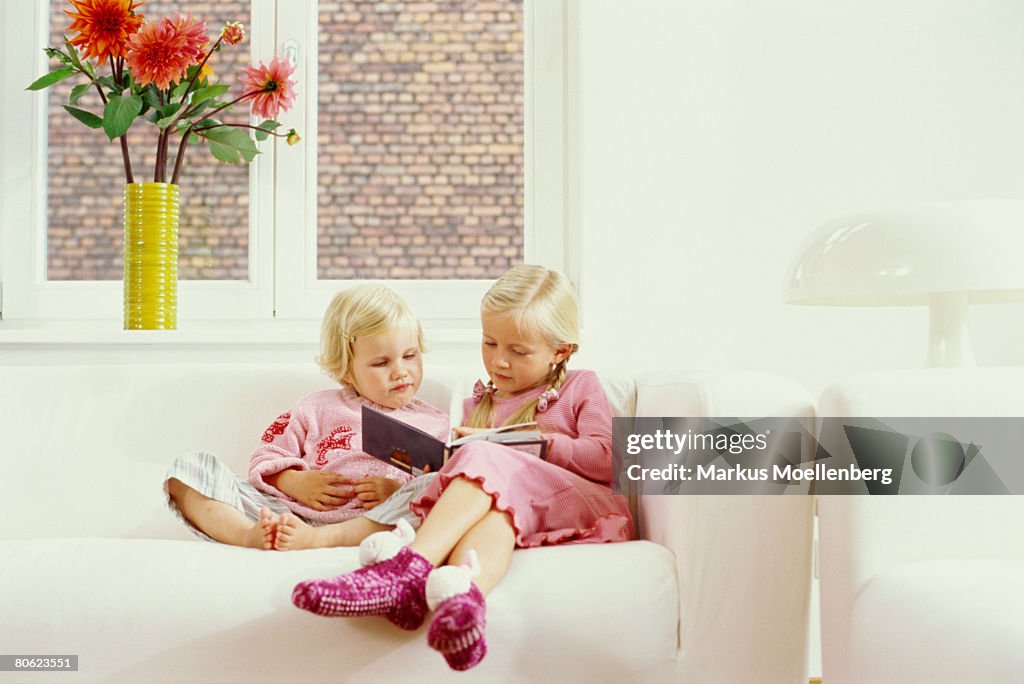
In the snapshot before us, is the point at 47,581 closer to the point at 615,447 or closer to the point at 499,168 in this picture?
the point at 615,447

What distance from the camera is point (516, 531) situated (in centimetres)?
138

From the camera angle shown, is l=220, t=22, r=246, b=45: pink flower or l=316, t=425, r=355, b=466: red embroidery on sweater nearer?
l=316, t=425, r=355, b=466: red embroidery on sweater

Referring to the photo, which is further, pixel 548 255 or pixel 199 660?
pixel 548 255

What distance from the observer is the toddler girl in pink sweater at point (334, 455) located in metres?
1.51

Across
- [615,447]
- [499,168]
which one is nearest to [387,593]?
[615,447]

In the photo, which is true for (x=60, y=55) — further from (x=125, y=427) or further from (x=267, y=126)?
(x=125, y=427)

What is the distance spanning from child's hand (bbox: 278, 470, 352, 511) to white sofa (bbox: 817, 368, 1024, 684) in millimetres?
790

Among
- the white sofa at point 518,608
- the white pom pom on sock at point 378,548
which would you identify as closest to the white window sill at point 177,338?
the white sofa at point 518,608

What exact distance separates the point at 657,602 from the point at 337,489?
0.62 m

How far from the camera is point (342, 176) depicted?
97.4 inches

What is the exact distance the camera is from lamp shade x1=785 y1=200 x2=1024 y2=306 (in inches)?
57.3

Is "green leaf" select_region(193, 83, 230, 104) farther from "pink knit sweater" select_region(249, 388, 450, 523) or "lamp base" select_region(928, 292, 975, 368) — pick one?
"lamp base" select_region(928, 292, 975, 368)

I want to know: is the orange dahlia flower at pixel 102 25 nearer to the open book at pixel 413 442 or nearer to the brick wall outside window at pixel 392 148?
the brick wall outside window at pixel 392 148

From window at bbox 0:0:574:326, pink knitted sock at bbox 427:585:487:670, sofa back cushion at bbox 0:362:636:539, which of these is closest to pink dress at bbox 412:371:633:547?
sofa back cushion at bbox 0:362:636:539
